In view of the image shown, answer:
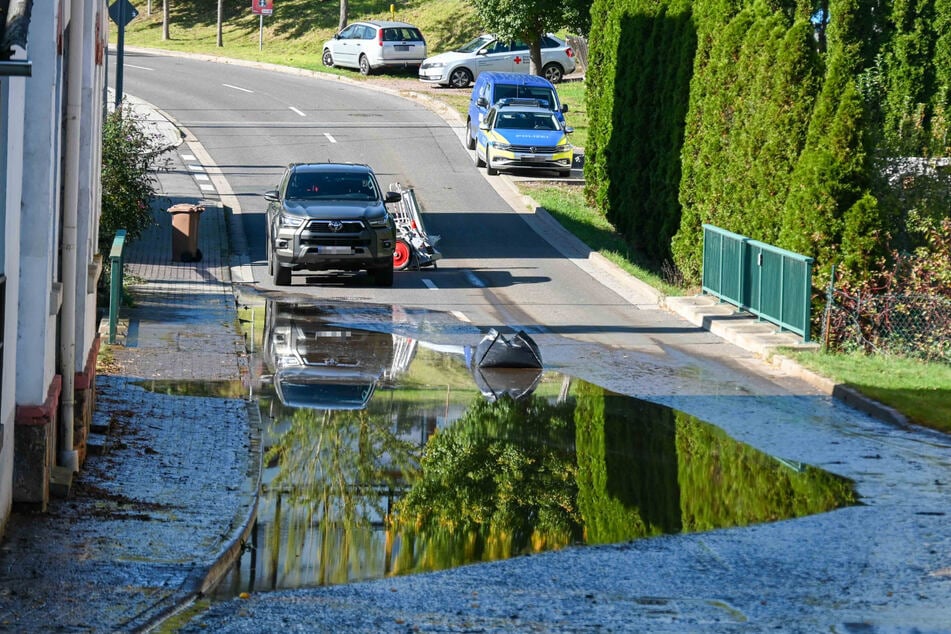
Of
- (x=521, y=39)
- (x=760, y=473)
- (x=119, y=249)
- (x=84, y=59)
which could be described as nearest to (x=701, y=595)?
(x=760, y=473)

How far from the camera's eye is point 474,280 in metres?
23.6

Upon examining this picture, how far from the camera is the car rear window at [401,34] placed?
48287 millimetres

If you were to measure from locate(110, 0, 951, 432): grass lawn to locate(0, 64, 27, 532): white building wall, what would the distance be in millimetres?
9088

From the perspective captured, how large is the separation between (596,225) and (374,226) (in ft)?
29.5

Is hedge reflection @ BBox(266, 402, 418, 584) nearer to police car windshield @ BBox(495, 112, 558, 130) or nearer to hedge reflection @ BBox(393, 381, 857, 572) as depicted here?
hedge reflection @ BBox(393, 381, 857, 572)

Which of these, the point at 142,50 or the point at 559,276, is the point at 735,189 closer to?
the point at 559,276

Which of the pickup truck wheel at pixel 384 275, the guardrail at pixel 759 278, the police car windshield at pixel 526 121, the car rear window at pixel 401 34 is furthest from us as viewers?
the car rear window at pixel 401 34

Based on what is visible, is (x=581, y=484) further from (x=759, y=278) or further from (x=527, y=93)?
(x=527, y=93)

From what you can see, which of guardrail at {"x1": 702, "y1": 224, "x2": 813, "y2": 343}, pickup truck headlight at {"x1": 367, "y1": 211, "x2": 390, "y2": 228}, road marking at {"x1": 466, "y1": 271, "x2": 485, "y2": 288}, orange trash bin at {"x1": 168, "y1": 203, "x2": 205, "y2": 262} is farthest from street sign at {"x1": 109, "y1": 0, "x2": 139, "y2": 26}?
guardrail at {"x1": 702, "y1": 224, "x2": 813, "y2": 343}

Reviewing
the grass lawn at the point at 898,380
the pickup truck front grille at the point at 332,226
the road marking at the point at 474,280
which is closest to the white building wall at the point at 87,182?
the grass lawn at the point at 898,380

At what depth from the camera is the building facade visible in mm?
8438

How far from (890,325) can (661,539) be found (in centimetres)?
912

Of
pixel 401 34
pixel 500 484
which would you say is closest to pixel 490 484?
pixel 500 484

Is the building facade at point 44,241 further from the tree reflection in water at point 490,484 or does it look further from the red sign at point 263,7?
the red sign at point 263,7
